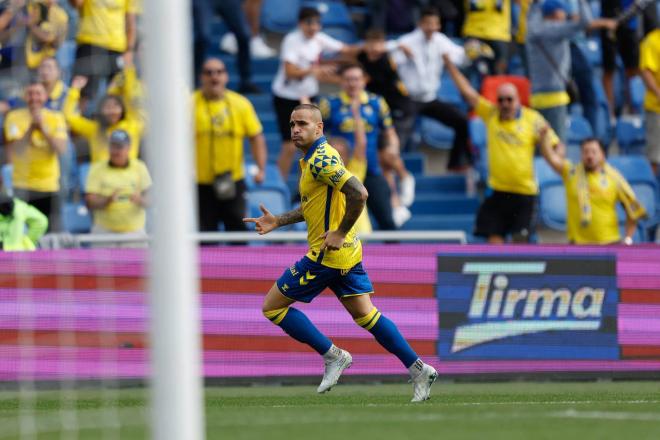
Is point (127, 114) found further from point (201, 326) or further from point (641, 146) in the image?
point (641, 146)

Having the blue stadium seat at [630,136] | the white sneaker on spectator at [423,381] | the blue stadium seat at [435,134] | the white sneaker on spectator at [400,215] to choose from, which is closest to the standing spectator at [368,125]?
the white sneaker on spectator at [400,215]

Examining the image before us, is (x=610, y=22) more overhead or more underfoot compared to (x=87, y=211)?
more overhead

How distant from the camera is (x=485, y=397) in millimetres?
10352

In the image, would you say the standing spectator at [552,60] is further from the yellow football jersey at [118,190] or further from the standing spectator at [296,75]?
the yellow football jersey at [118,190]

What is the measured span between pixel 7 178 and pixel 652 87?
6805 millimetres

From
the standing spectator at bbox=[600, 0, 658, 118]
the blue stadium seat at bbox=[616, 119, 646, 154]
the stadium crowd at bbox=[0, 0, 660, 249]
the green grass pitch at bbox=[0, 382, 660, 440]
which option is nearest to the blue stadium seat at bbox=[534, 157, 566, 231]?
the stadium crowd at bbox=[0, 0, 660, 249]

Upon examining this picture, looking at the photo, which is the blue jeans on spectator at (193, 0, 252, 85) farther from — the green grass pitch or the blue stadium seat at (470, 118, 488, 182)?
the green grass pitch

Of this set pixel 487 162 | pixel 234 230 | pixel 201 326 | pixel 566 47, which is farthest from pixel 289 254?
pixel 566 47

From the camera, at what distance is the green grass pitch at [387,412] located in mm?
7832

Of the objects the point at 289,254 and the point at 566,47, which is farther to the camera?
the point at 566,47

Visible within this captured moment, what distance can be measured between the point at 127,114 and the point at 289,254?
1.82m

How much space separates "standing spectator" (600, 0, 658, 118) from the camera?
17297 mm

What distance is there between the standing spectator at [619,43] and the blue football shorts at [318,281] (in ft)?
26.9

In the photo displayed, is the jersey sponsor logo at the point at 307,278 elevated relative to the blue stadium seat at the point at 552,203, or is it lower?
lower
